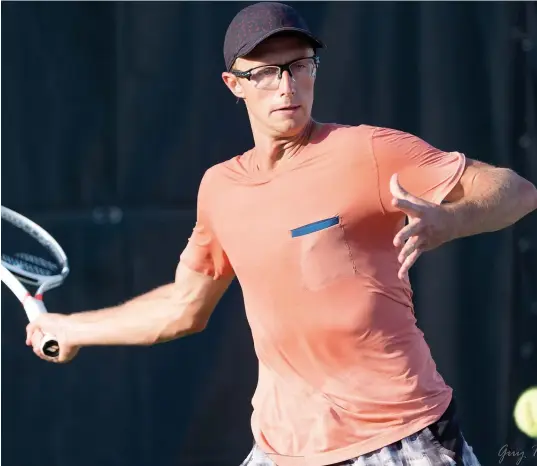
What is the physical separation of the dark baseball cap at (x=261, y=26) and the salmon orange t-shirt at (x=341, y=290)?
27 cm

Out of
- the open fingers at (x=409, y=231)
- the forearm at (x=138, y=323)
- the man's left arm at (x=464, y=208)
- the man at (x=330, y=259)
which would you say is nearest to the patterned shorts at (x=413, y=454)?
the man at (x=330, y=259)

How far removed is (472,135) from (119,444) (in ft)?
5.66

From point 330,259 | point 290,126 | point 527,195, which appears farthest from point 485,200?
point 290,126

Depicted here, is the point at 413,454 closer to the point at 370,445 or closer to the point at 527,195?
the point at 370,445

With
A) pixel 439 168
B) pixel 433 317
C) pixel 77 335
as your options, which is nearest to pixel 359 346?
pixel 439 168

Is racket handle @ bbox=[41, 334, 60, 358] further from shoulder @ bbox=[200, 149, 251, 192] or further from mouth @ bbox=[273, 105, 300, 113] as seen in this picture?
mouth @ bbox=[273, 105, 300, 113]

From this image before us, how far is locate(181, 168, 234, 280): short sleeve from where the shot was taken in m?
3.33

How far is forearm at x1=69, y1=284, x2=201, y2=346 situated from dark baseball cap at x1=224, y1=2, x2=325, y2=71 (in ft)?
2.57

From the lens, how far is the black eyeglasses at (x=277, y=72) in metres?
3.08

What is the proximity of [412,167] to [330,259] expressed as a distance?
298mm

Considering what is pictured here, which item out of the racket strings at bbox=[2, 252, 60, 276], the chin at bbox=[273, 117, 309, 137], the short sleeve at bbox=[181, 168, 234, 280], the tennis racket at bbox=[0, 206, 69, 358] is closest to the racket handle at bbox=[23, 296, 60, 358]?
the tennis racket at bbox=[0, 206, 69, 358]

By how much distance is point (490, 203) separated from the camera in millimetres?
2814

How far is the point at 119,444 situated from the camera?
4.47 m

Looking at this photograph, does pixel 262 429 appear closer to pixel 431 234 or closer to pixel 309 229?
pixel 309 229
